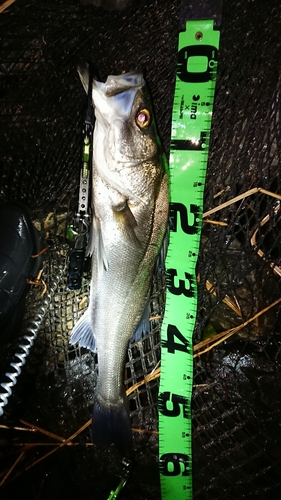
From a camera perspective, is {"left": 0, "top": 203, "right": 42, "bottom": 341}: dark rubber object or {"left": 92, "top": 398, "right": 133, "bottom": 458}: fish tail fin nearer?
{"left": 92, "top": 398, "right": 133, "bottom": 458}: fish tail fin

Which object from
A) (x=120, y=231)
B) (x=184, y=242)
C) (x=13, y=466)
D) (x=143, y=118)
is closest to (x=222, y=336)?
(x=184, y=242)

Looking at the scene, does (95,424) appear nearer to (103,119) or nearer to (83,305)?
(83,305)

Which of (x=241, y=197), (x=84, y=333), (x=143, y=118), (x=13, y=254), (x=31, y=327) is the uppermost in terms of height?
(x=143, y=118)

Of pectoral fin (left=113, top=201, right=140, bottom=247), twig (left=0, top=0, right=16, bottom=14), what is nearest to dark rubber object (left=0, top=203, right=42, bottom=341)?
pectoral fin (left=113, top=201, right=140, bottom=247)

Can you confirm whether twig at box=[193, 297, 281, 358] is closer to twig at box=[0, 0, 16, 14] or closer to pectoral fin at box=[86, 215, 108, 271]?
pectoral fin at box=[86, 215, 108, 271]

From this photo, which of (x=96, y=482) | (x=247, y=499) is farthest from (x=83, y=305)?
(x=247, y=499)

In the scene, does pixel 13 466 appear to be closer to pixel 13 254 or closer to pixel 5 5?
pixel 13 254

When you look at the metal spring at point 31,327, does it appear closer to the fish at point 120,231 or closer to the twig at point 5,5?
the fish at point 120,231
